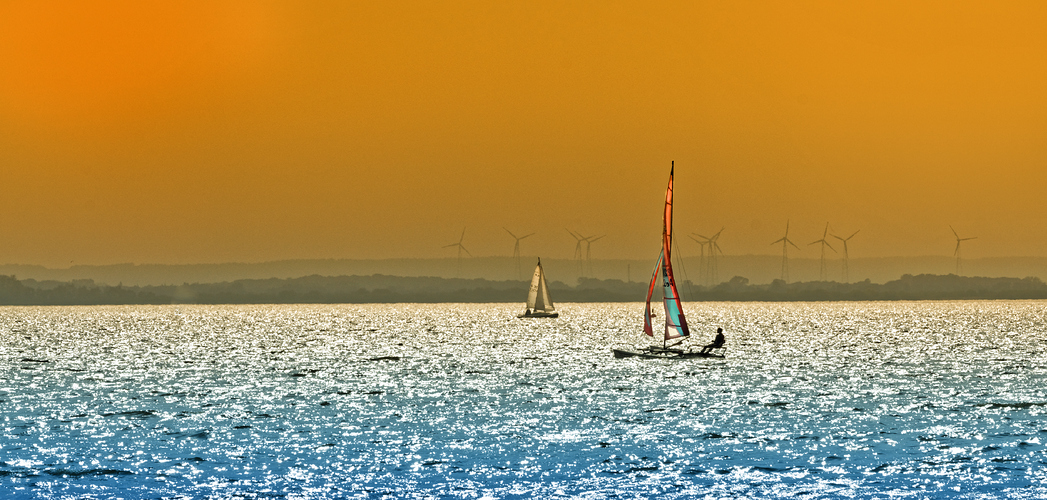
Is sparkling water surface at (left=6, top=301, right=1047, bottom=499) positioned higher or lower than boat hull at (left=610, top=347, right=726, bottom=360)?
lower

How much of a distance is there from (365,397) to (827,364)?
207 ft

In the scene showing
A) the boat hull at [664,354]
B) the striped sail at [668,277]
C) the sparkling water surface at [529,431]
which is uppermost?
the striped sail at [668,277]

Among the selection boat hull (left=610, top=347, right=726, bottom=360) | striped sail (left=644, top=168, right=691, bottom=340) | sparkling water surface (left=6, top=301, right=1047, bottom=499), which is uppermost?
striped sail (left=644, top=168, right=691, bottom=340)

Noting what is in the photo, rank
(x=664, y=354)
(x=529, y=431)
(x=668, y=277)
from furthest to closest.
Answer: (x=664, y=354), (x=668, y=277), (x=529, y=431)

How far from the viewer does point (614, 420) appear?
67.2 m

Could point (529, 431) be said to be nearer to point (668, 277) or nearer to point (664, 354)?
point (668, 277)

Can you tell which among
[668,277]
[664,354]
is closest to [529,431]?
[668,277]

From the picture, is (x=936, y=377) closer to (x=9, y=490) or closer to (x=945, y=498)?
(x=945, y=498)

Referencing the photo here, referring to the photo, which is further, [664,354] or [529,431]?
[664,354]

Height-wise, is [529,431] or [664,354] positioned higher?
[664,354]

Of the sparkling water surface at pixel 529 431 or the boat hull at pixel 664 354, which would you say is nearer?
the sparkling water surface at pixel 529 431

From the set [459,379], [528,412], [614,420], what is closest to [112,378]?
[459,379]

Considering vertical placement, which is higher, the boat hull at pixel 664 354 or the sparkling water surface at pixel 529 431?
the boat hull at pixel 664 354

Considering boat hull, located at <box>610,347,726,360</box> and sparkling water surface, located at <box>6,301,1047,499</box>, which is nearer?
sparkling water surface, located at <box>6,301,1047,499</box>
